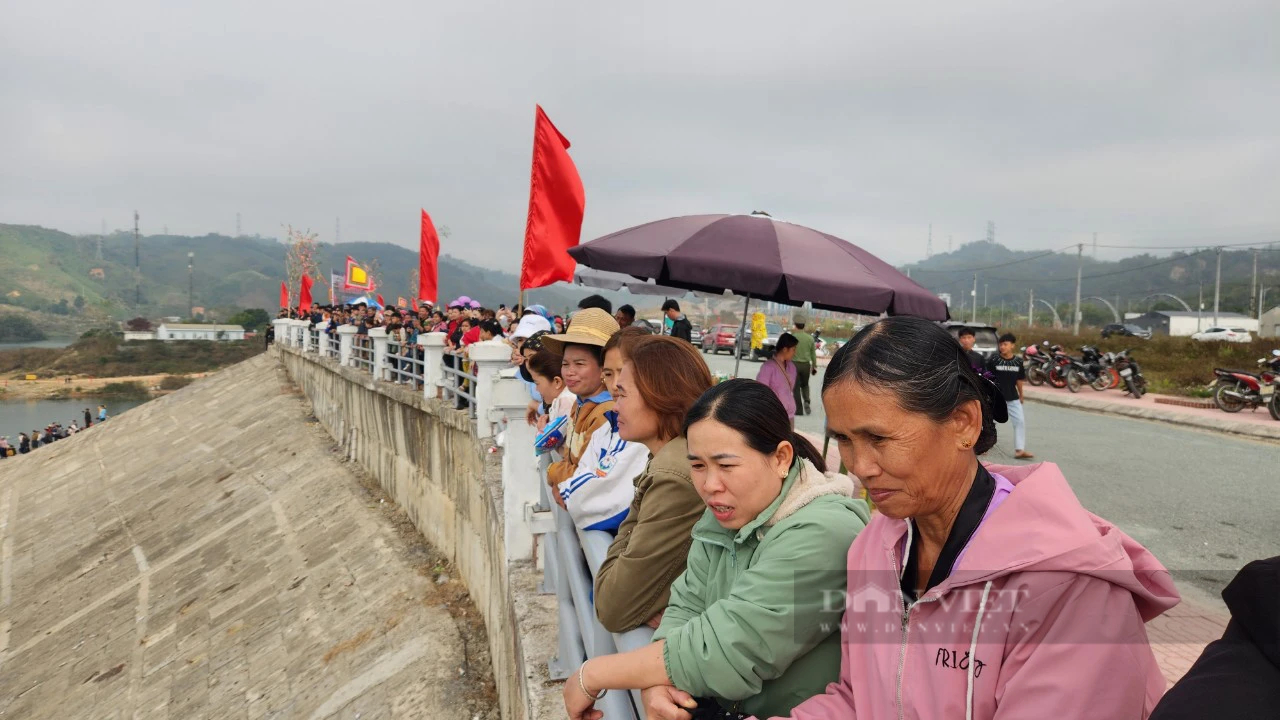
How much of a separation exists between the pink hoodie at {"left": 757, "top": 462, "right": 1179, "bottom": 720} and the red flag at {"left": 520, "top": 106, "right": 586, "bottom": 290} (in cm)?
550

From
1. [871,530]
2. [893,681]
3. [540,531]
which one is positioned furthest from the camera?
[540,531]

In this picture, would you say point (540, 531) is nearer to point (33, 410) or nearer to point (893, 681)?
point (893, 681)

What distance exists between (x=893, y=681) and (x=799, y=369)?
27.9 ft

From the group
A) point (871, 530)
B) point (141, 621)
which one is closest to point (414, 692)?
point (871, 530)

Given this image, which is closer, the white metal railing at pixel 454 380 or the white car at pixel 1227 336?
the white metal railing at pixel 454 380

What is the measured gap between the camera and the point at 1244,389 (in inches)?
489

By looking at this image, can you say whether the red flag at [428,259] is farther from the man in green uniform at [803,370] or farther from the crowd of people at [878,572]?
the crowd of people at [878,572]

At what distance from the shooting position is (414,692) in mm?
6066

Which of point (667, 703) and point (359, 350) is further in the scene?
point (359, 350)

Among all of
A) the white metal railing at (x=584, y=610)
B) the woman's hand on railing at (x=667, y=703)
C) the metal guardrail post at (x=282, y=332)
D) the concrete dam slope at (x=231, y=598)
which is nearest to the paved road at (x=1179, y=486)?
the white metal railing at (x=584, y=610)

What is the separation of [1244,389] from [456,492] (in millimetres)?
13244

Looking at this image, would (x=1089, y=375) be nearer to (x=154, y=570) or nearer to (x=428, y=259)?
(x=428, y=259)

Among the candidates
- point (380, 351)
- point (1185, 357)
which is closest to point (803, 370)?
point (380, 351)

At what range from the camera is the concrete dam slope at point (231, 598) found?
6.93 meters
